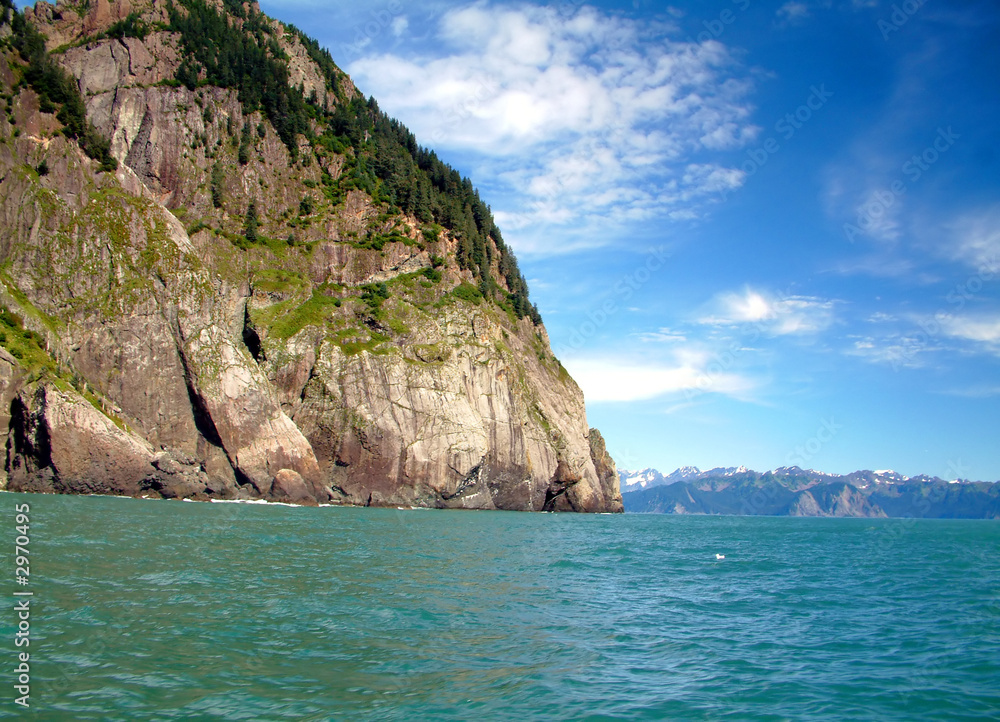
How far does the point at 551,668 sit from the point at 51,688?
8646 millimetres

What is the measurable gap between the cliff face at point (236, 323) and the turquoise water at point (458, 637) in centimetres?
3141

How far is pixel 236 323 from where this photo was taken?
76438mm

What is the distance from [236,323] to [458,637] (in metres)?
69.3

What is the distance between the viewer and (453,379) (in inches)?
3199

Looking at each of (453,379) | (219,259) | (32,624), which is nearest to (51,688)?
(32,624)

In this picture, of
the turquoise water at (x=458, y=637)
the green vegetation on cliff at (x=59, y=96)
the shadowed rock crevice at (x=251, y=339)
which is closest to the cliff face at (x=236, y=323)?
the shadowed rock crevice at (x=251, y=339)

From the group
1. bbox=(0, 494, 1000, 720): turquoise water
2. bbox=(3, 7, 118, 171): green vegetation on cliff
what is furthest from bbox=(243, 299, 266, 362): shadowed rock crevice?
bbox=(0, 494, 1000, 720): turquoise water

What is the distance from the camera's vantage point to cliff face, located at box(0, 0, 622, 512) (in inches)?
2235

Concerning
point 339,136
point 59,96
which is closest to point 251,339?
point 59,96

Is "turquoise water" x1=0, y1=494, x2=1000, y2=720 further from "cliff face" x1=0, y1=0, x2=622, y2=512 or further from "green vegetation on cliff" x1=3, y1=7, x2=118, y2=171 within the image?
"green vegetation on cliff" x1=3, y1=7, x2=118, y2=171

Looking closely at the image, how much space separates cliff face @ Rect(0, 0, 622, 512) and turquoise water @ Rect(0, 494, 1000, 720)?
31411 mm

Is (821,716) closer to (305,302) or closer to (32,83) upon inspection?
(305,302)

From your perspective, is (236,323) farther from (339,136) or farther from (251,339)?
(339,136)

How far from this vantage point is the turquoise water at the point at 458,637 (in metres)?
10.8
